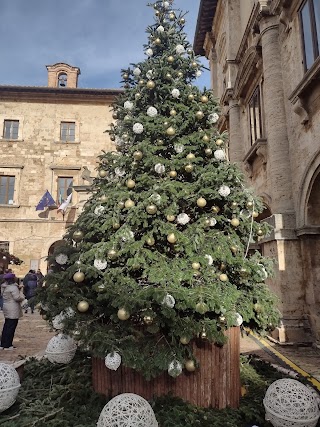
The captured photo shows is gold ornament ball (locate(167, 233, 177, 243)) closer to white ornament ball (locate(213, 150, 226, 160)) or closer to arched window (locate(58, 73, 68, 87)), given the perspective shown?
white ornament ball (locate(213, 150, 226, 160))

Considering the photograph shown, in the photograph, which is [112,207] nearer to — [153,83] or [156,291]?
[156,291]

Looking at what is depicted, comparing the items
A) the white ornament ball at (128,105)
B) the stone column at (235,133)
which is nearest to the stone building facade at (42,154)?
the stone column at (235,133)

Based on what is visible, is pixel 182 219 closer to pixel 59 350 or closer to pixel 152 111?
pixel 152 111

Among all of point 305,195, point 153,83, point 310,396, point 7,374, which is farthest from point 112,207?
point 305,195

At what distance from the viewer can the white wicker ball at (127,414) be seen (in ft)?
10.5

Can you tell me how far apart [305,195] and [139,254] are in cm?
565

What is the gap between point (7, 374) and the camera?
4109 millimetres

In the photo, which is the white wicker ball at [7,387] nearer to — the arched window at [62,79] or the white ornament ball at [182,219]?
the white ornament ball at [182,219]

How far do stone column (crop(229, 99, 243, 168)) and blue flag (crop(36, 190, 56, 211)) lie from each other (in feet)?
39.0

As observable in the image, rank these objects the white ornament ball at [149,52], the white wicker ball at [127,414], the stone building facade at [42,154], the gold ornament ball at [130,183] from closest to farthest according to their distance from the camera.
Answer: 1. the white wicker ball at [127,414]
2. the gold ornament ball at [130,183]
3. the white ornament ball at [149,52]
4. the stone building facade at [42,154]

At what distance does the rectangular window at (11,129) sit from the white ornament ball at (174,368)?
22814 millimetres

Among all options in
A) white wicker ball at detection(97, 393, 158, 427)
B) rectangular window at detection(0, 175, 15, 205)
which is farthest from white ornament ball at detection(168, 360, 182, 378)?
rectangular window at detection(0, 175, 15, 205)

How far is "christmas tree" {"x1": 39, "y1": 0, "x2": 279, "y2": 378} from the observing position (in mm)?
3854

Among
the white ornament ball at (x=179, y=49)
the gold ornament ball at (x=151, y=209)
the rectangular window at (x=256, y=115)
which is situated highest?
the rectangular window at (x=256, y=115)
